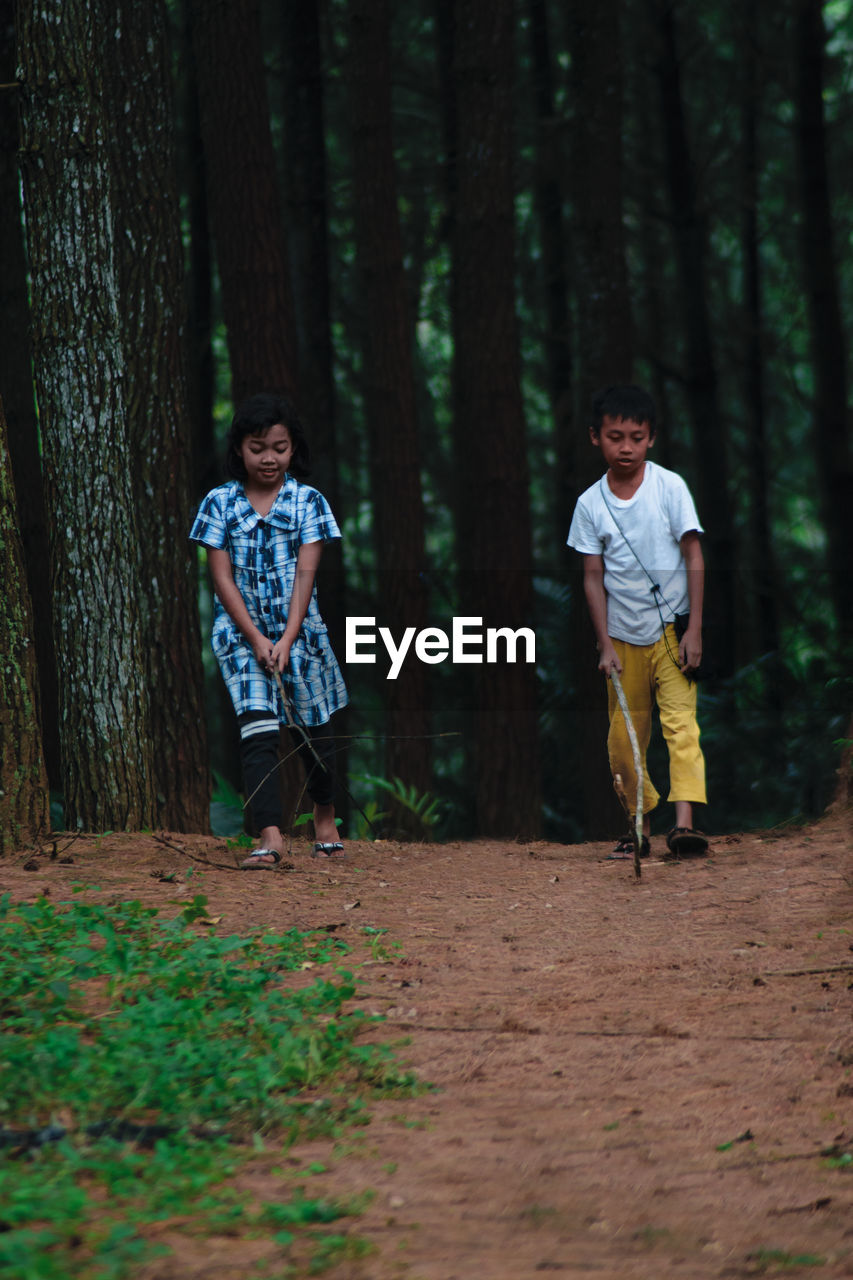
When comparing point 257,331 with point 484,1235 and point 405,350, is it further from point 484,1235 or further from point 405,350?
point 484,1235

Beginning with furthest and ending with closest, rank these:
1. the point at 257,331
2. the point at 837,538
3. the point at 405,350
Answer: the point at 837,538
the point at 405,350
the point at 257,331

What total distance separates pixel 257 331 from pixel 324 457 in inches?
90.7

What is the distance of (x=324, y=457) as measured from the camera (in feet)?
37.8

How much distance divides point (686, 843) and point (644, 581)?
1.30 metres

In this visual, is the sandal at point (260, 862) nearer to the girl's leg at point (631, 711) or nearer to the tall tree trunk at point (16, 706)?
the tall tree trunk at point (16, 706)

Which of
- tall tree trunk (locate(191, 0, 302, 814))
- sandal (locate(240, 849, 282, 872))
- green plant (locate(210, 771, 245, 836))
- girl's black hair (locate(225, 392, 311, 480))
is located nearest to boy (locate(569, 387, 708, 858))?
girl's black hair (locate(225, 392, 311, 480))

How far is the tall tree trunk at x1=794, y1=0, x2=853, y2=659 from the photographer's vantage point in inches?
509

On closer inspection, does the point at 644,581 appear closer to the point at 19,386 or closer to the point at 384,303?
the point at 384,303

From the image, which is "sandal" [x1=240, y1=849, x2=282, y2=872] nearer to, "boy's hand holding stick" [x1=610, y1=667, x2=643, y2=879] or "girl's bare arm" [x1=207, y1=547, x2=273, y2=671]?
"girl's bare arm" [x1=207, y1=547, x2=273, y2=671]

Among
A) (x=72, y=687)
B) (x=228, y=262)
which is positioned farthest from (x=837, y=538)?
(x=72, y=687)

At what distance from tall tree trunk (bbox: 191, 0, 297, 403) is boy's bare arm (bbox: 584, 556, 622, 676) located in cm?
343

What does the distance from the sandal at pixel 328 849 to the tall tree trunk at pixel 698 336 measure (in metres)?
8.73

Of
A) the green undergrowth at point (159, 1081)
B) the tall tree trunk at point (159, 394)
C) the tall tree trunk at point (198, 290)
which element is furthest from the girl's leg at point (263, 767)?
the tall tree trunk at point (198, 290)

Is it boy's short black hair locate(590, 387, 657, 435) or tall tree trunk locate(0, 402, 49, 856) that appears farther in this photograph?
boy's short black hair locate(590, 387, 657, 435)
